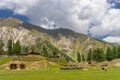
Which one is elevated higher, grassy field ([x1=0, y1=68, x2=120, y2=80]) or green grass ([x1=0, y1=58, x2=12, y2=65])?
green grass ([x1=0, y1=58, x2=12, y2=65])

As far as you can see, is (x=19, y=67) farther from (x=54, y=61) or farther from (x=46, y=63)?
(x=54, y=61)

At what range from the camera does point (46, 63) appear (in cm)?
16112

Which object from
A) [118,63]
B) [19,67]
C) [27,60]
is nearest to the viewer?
[19,67]

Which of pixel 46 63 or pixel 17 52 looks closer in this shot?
pixel 46 63

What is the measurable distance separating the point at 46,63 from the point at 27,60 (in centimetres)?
1282

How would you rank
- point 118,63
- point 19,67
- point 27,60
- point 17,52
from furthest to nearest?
point 17,52 < point 118,63 < point 27,60 < point 19,67

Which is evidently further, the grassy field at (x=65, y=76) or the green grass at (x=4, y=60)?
the green grass at (x=4, y=60)

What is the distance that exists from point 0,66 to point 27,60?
17.8 m

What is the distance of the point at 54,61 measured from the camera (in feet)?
571

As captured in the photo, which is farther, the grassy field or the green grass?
the green grass

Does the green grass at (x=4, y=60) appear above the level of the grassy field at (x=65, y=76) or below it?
above

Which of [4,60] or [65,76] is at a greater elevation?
[4,60]

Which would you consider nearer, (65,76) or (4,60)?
(65,76)

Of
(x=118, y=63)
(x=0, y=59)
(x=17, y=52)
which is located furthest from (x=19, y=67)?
(x=118, y=63)
